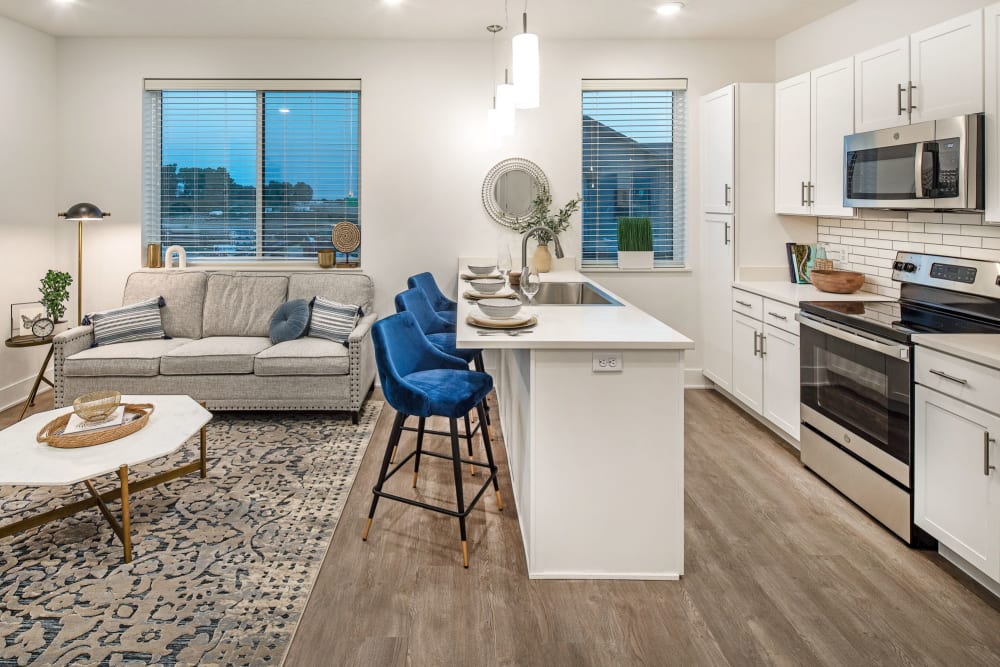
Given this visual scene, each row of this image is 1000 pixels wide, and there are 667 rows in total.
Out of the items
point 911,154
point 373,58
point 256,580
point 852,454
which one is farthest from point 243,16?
point 852,454

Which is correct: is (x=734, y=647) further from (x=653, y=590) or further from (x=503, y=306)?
(x=503, y=306)

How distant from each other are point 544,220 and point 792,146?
1827mm

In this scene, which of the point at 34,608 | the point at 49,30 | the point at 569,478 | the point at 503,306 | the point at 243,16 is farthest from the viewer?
the point at 49,30

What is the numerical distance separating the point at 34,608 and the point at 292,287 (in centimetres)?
316

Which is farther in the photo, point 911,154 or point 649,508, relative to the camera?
point 911,154

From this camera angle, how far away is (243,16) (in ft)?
15.5

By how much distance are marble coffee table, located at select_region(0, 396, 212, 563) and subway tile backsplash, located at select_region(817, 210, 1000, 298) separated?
3.74 meters

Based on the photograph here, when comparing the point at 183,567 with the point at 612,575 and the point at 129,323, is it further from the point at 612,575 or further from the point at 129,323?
the point at 129,323

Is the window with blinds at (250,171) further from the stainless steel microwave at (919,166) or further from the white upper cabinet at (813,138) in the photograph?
the stainless steel microwave at (919,166)

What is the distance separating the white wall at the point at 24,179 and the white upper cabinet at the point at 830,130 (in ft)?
17.5

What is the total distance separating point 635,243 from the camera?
5465mm

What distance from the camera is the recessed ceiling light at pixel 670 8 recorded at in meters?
4.45

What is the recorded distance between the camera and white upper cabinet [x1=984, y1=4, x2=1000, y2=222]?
2748mm

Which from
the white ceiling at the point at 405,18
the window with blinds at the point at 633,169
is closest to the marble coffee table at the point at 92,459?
the white ceiling at the point at 405,18
